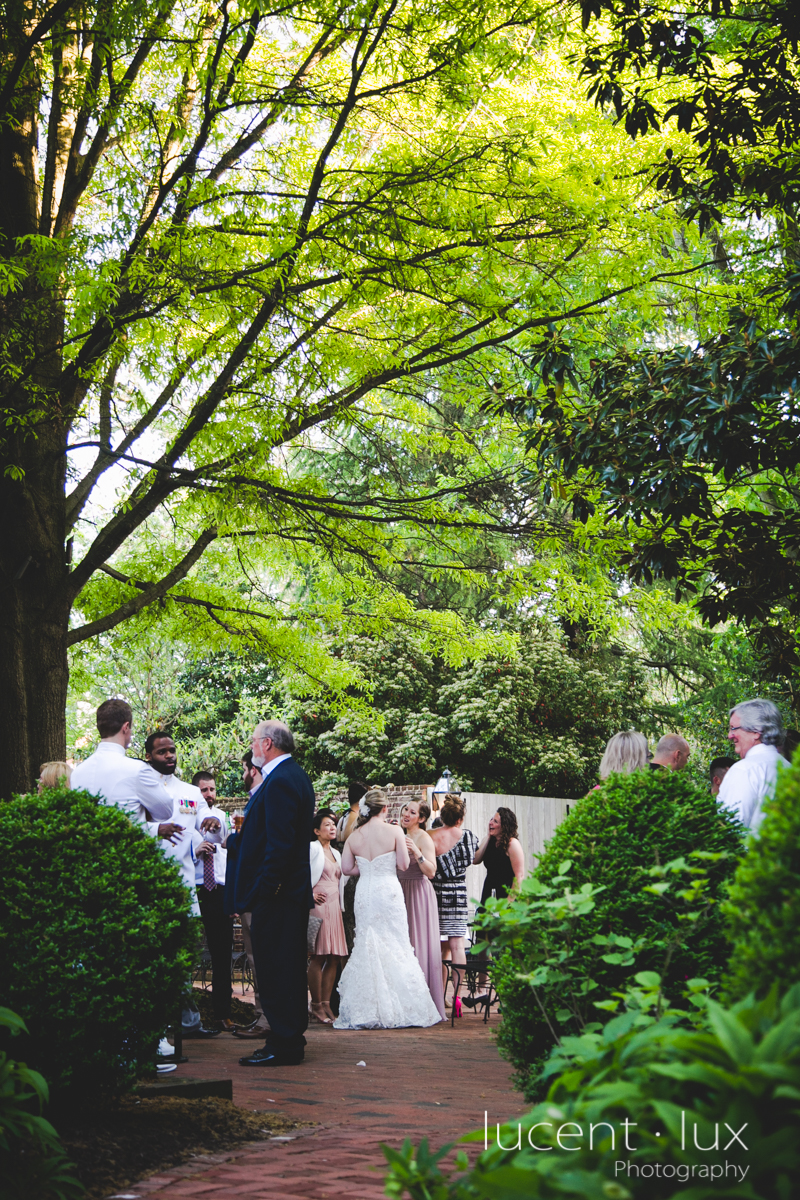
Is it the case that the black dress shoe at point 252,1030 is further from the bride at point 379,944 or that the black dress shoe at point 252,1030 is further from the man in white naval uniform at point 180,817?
the bride at point 379,944

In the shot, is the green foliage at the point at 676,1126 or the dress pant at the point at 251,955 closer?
the green foliage at the point at 676,1126

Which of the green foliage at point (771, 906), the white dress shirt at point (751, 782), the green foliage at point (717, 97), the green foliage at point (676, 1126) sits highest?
the green foliage at point (717, 97)

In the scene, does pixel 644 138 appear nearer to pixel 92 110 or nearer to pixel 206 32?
pixel 206 32

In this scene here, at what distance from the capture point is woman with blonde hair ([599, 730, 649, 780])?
622 centimetres

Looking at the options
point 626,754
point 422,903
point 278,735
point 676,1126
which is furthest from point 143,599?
point 676,1126

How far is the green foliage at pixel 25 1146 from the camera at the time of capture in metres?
2.97

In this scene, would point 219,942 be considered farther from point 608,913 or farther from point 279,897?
point 608,913

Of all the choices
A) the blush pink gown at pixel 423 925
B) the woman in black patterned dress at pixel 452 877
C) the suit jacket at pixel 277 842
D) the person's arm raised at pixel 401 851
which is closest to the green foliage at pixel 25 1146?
the suit jacket at pixel 277 842

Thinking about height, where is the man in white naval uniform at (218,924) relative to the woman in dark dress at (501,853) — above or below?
below

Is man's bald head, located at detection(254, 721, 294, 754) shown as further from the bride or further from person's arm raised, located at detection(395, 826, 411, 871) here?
person's arm raised, located at detection(395, 826, 411, 871)

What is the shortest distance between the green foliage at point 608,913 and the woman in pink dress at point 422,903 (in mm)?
7266

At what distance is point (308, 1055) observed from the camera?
7902 mm

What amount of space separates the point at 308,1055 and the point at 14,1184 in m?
5.07

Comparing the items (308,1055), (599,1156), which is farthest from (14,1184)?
(308,1055)
